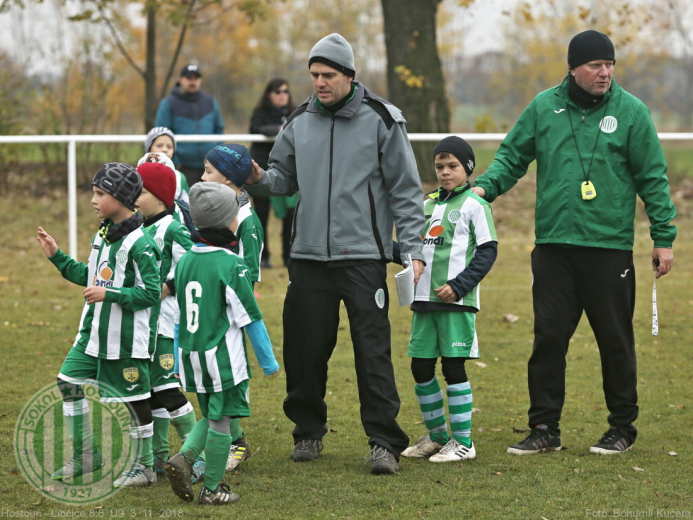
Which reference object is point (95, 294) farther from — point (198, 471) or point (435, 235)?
point (435, 235)

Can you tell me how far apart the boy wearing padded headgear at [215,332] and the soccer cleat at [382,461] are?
0.79m

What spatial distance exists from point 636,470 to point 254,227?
91.8 inches

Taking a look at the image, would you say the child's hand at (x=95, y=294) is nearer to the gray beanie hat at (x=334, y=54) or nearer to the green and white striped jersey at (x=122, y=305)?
the green and white striped jersey at (x=122, y=305)

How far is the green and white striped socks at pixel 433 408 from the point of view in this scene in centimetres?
495

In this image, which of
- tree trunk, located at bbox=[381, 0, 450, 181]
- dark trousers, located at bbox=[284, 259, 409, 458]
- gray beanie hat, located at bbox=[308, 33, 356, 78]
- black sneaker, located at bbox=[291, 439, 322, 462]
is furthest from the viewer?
tree trunk, located at bbox=[381, 0, 450, 181]

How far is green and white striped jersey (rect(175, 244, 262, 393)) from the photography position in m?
4.02

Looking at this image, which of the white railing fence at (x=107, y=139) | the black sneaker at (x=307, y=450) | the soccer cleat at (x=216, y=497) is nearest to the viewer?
the soccer cleat at (x=216, y=497)

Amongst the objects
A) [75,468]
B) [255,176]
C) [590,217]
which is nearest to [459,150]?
[590,217]

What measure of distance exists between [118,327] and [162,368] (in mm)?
443

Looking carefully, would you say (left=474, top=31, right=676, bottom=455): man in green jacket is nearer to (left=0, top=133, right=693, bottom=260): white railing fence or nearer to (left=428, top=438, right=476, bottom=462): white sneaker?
(left=428, top=438, right=476, bottom=462): white sneaker

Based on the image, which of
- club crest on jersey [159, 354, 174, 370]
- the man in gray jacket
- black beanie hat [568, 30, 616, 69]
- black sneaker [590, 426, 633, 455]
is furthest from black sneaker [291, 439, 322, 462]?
black beanie hat [568, 30, 616, 69]

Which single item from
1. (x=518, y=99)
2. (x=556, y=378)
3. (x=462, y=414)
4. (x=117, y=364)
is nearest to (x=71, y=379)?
(x=117, y=364)

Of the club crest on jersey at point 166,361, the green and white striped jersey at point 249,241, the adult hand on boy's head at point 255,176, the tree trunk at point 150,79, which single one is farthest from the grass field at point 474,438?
the tree trunk at point 150,79

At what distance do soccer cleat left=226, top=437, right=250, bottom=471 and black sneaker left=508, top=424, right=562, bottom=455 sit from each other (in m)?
1.43
